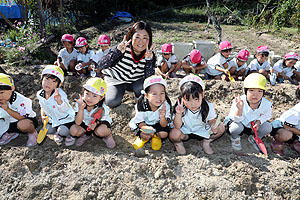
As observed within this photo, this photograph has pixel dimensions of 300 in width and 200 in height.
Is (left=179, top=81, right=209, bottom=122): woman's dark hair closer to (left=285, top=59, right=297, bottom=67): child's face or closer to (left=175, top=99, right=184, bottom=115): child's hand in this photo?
(left=175, top=99, right=184, bottom=115): child's hand

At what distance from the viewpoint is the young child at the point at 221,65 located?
452cm

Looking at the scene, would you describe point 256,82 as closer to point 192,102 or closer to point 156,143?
point 192,102

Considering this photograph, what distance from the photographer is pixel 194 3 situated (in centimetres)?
1661

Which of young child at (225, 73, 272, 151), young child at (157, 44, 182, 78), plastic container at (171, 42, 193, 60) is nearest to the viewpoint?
young child at (225, 73, 272, 151)

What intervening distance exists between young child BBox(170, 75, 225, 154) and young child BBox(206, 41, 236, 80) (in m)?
2.07

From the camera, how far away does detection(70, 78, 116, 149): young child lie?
2.51 metres

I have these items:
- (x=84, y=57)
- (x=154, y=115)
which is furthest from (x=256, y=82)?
(x=84, y=57)

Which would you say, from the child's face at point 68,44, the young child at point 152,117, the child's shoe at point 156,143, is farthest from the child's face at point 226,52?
the child's face at point 68,44

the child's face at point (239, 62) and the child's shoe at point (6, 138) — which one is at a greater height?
the child's face at point (239, 62)

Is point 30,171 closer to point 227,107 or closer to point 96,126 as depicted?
point 96,126

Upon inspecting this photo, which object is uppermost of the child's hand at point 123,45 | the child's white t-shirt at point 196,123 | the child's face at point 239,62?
the child's hand at point 123,45

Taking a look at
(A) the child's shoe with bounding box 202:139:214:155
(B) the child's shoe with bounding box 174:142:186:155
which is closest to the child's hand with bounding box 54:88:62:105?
(B) the child's shoe with bounding box 174:142:186:155

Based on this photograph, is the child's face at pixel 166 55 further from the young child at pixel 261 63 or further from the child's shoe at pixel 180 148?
the child's shoe at pixel 180 148

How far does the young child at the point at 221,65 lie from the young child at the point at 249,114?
73.2 inches
